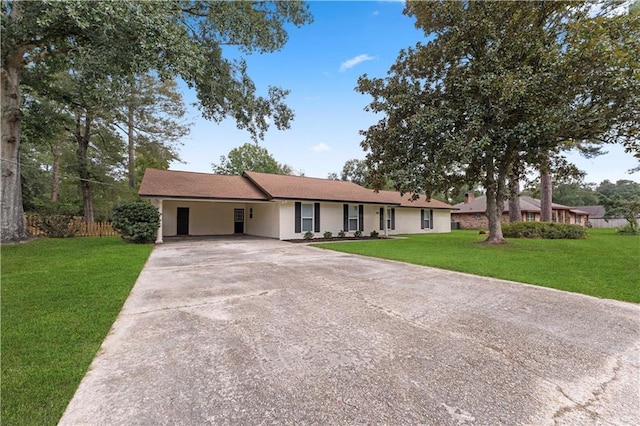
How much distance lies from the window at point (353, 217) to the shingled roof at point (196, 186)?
5257mm

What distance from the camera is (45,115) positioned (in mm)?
13500

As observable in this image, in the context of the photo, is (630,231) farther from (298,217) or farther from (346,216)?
(298,217)

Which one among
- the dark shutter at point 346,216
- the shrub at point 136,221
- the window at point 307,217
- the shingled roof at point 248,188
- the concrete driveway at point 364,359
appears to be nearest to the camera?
the concrete driveway at point 364,359

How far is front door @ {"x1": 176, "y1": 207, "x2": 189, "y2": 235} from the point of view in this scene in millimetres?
17594

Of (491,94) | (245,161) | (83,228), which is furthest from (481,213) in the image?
(83,228)

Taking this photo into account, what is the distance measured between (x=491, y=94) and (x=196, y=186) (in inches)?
537

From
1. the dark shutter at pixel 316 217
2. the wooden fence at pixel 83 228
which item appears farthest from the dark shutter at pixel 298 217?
the wooden fence at pixel 83 228

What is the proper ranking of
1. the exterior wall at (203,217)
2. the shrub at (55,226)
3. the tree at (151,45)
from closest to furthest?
the tree at (151,45) < the shrub at (55,226) < the exterior wall at (203,217)

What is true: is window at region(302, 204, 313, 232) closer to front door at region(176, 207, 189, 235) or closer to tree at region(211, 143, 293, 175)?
front door at region(176, 207, 189, 235)

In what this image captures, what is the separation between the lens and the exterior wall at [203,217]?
17203mm

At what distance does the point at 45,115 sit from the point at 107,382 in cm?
1653

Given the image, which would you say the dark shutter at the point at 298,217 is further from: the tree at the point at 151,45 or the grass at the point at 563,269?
the grass at the point at 563,269

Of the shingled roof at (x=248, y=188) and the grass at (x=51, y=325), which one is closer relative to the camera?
the grass at (x=51, y=325)

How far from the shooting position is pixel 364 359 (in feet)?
8.98
